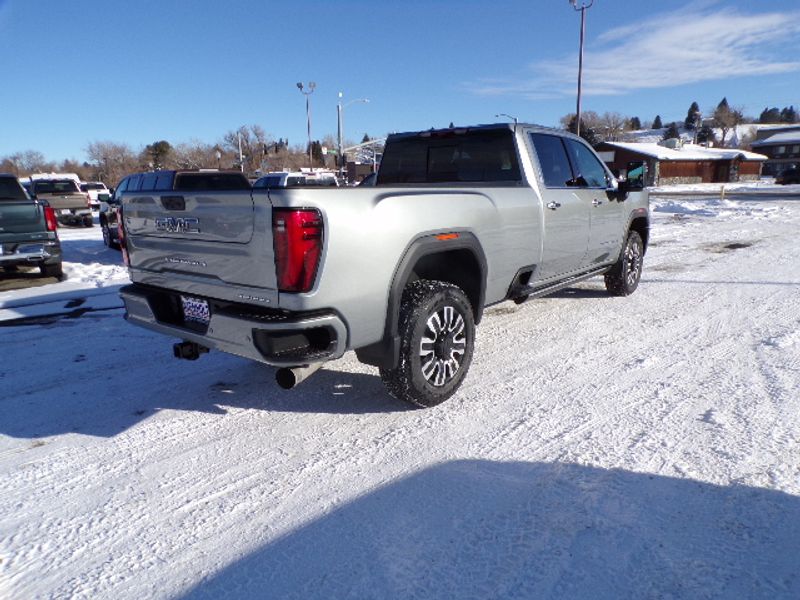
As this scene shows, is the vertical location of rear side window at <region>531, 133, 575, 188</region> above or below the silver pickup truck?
above

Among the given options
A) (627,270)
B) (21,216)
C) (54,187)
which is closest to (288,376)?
(627,270)

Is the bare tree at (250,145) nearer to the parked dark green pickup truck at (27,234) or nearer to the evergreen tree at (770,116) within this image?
the parked dark green pickup truck at (27,234)

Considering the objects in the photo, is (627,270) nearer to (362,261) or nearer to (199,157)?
(362,261)

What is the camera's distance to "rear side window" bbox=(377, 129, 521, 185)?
4.82m

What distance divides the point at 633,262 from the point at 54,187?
19574mm

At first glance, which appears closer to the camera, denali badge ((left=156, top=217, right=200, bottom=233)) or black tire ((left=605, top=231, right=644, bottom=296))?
denali badge ((left=156, top=217, right=200, bottom=233))

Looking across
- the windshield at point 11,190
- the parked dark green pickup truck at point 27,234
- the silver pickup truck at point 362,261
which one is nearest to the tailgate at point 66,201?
the windshield at point 11,190

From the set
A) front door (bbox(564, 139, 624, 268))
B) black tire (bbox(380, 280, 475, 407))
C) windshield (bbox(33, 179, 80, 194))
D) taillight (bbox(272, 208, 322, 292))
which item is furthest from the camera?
windshield (bbox(33, 179, 80, 194))

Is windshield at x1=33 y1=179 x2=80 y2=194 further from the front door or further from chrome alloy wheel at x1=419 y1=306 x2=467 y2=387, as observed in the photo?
chrome alloy wheel at x1=419 y1=306 x2=467 y2=387

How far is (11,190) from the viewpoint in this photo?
28.9 ft

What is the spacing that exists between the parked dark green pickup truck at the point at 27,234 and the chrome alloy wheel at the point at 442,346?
7468 millimetres

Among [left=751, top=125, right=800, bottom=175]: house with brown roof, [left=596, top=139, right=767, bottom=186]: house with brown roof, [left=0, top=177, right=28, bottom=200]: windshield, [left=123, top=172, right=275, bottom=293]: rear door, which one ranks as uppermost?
[left=751, top=125, right=800, bottom=175]: house with brown roof

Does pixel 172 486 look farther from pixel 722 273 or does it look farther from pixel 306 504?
pixel 722 273

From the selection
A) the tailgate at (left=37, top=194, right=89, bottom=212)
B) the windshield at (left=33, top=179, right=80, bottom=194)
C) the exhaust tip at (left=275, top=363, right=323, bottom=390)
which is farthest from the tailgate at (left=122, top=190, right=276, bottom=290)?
the windshield at (left=33, top=179, right=80, bottom=194)
